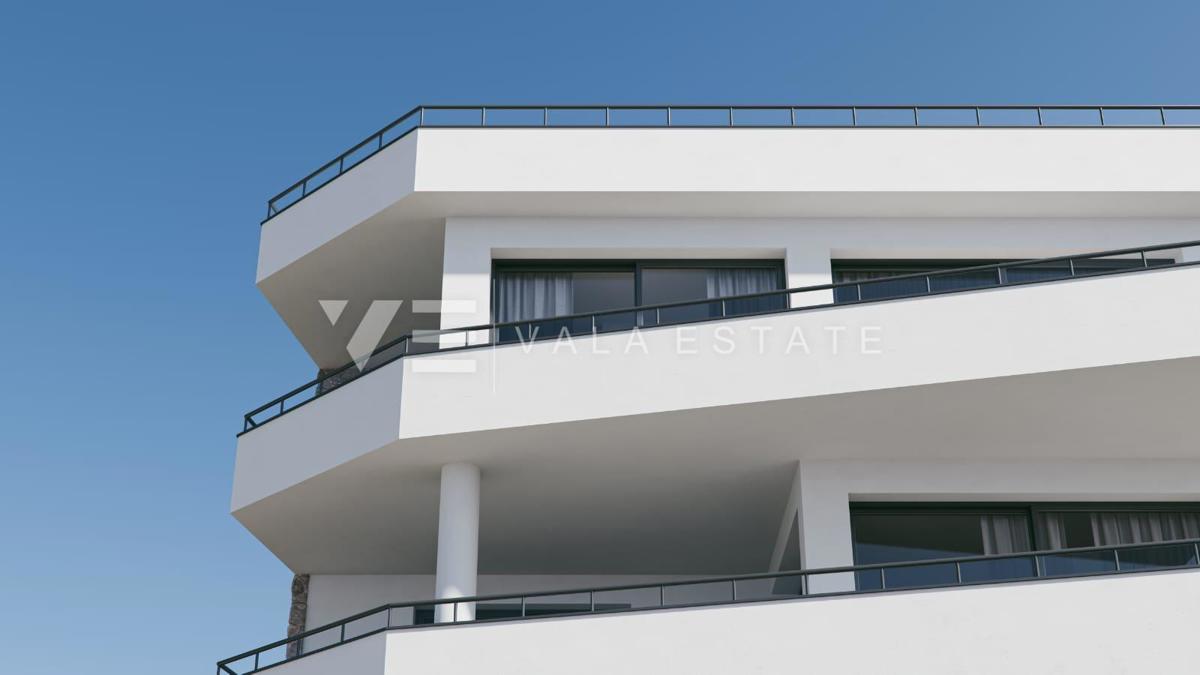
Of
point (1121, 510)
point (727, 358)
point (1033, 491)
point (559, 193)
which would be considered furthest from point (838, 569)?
point (559, 193)

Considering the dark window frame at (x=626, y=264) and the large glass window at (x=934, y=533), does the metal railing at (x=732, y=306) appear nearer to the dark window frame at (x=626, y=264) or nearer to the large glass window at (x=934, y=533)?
the dark window frame at (x=626, y=264)

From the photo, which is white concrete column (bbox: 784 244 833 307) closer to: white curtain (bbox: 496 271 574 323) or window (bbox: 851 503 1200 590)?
window (bbox: 851 503 1200 590)

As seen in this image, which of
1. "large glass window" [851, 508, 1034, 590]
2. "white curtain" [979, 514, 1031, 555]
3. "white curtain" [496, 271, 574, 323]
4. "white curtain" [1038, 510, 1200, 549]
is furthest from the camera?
"white curtain" [496, 271, 574, 323]

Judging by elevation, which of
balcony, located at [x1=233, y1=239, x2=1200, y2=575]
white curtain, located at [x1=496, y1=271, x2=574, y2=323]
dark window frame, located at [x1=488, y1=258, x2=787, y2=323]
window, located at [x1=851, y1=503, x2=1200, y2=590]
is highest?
dark window frame, located at [x1=488, y1=258, x2=787, y2=323]

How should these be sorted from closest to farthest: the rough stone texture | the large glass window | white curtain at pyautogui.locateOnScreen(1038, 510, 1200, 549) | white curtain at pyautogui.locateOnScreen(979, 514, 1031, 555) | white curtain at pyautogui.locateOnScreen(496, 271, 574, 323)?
1. the large glass window
2. white curtain at pyautogui.locateOnScreen(979, 514, 1031, 555)
3. white curtain at pyautogui.locateOnScreen(1038, 510, 1200, 549)
4. white curtain at pyautogui.locateOnScreen(496, 271, 574, 323)
5. the rough stone texture

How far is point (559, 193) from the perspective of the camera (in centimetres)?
1606

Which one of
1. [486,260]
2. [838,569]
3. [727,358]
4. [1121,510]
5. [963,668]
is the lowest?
[963,668]

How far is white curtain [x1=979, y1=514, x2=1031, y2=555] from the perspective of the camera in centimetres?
1542

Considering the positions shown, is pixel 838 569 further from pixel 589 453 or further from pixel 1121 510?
pixel 1121 510

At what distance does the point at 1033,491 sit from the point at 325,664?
8.51 metres

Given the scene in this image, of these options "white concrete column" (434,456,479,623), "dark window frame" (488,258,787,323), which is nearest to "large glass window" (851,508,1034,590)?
"dark window frame" (488,258,787,323)

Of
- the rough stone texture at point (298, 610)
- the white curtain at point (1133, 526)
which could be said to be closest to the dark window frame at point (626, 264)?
the white curtain at point (1133, 526)

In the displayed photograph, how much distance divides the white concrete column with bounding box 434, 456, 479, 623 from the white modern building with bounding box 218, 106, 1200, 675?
1.5 inches

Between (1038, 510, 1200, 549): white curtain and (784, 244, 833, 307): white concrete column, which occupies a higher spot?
(784, 244, 833, 307): white concrete column
